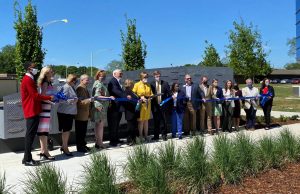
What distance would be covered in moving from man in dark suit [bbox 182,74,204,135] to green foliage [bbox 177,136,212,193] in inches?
244

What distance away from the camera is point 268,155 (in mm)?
6605

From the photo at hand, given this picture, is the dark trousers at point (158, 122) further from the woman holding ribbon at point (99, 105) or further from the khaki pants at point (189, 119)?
the woman holding ribbon at point (99, 105)

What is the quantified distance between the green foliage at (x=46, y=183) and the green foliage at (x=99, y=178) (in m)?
0.28

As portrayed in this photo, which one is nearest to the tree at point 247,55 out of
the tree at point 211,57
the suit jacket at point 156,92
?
the tree at point 211,57

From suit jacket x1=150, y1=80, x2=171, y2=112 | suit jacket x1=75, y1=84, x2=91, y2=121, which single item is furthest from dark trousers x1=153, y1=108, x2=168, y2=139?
suit jacket x1=75, y1=84, x2=91, y2=121

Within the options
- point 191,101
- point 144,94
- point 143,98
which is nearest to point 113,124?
point 143,98

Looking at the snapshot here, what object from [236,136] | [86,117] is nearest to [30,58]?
[86,117]

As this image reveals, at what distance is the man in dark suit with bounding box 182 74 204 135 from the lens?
12047 millimetres

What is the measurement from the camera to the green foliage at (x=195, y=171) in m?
5.41

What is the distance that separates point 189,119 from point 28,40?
55.2 feet

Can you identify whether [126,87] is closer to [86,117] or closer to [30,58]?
[86,117]

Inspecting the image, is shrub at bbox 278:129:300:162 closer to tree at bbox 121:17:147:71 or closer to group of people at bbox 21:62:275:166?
group of people at bbox 21:62:275:166

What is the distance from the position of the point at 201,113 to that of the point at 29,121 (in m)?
6.18

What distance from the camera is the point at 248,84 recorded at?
13.8 metres
